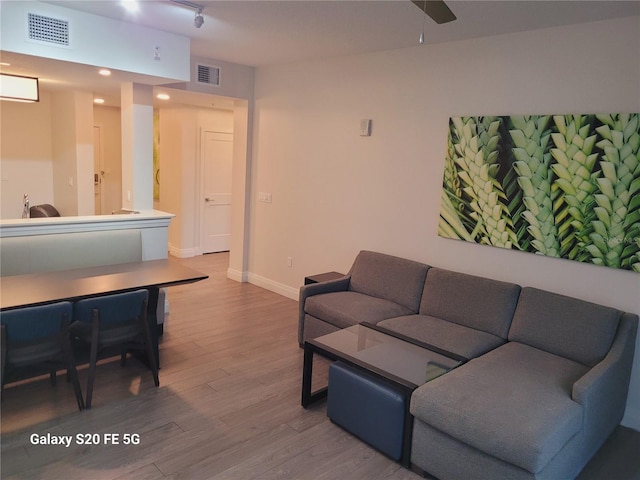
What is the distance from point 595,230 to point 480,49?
1.67m

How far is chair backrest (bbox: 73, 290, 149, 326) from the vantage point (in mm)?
2795

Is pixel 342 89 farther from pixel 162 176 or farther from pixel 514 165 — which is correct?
pixel 162 176

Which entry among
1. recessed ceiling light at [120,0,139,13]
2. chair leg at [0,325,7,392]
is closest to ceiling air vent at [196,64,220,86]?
recessed ceiling light at [120,0,139,13]

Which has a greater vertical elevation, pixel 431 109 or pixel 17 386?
pixel 431 109

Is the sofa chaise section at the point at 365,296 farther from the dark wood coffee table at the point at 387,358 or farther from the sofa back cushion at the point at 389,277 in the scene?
the dark wood coffee table at the point at 387,358

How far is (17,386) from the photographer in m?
3.13

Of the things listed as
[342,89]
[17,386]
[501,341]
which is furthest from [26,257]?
[501,341]

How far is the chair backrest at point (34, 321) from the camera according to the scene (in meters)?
2.46

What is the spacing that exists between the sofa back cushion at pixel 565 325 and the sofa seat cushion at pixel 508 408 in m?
0.17

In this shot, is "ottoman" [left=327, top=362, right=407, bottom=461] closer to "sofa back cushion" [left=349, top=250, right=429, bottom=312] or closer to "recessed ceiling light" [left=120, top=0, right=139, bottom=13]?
"sofa back cushion" [left=349, top=250, right=429, bottom=312]

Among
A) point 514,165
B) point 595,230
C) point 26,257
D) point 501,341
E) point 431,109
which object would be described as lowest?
point 501,341

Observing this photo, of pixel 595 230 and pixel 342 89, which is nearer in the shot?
pixel 595 230

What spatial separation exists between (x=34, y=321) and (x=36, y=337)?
0.43ft

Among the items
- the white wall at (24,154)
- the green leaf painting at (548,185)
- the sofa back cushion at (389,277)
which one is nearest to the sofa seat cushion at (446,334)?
the sofa back cushion at (389,277)
